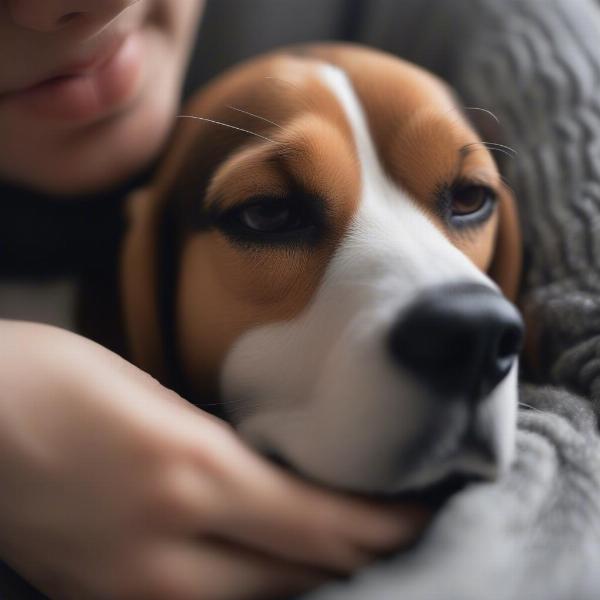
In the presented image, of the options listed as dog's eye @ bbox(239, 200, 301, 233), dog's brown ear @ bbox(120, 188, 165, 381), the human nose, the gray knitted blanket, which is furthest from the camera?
dog's brown ear @ bbox(120, 188, 165, 381)

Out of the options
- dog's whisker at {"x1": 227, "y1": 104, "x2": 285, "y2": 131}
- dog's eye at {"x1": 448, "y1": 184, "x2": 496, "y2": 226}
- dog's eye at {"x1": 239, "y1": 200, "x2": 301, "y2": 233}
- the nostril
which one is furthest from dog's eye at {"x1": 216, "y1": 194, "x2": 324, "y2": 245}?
the nostril

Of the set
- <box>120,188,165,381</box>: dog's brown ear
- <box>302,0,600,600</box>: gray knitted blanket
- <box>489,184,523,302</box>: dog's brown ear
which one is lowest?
<box>120,188,165,381</box>: dog's brown ear

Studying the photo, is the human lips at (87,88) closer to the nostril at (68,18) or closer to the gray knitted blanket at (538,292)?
the nostril at (68,18)

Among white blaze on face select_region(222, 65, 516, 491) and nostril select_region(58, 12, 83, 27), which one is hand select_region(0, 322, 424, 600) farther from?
nostril select_region(58, 12, 83, 27)

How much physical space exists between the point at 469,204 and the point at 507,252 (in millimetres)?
192

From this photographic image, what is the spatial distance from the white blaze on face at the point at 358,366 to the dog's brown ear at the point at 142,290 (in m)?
0.17

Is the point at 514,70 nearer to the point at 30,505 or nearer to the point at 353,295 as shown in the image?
the point at 353,295

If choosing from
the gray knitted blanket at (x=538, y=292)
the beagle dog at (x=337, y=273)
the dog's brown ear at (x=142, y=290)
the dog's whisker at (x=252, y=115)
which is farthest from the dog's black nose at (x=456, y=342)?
the dog's brown ear at (x=142, y=290)

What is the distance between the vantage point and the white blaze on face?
2.47ft

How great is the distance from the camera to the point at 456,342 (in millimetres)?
735

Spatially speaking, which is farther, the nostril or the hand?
the nostril

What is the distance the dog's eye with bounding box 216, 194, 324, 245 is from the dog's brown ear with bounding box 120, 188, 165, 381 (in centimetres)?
24

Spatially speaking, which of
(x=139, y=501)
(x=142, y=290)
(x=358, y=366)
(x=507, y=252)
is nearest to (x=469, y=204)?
(x=507, y=252)

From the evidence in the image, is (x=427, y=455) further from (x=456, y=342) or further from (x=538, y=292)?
(x=538, y=292)
